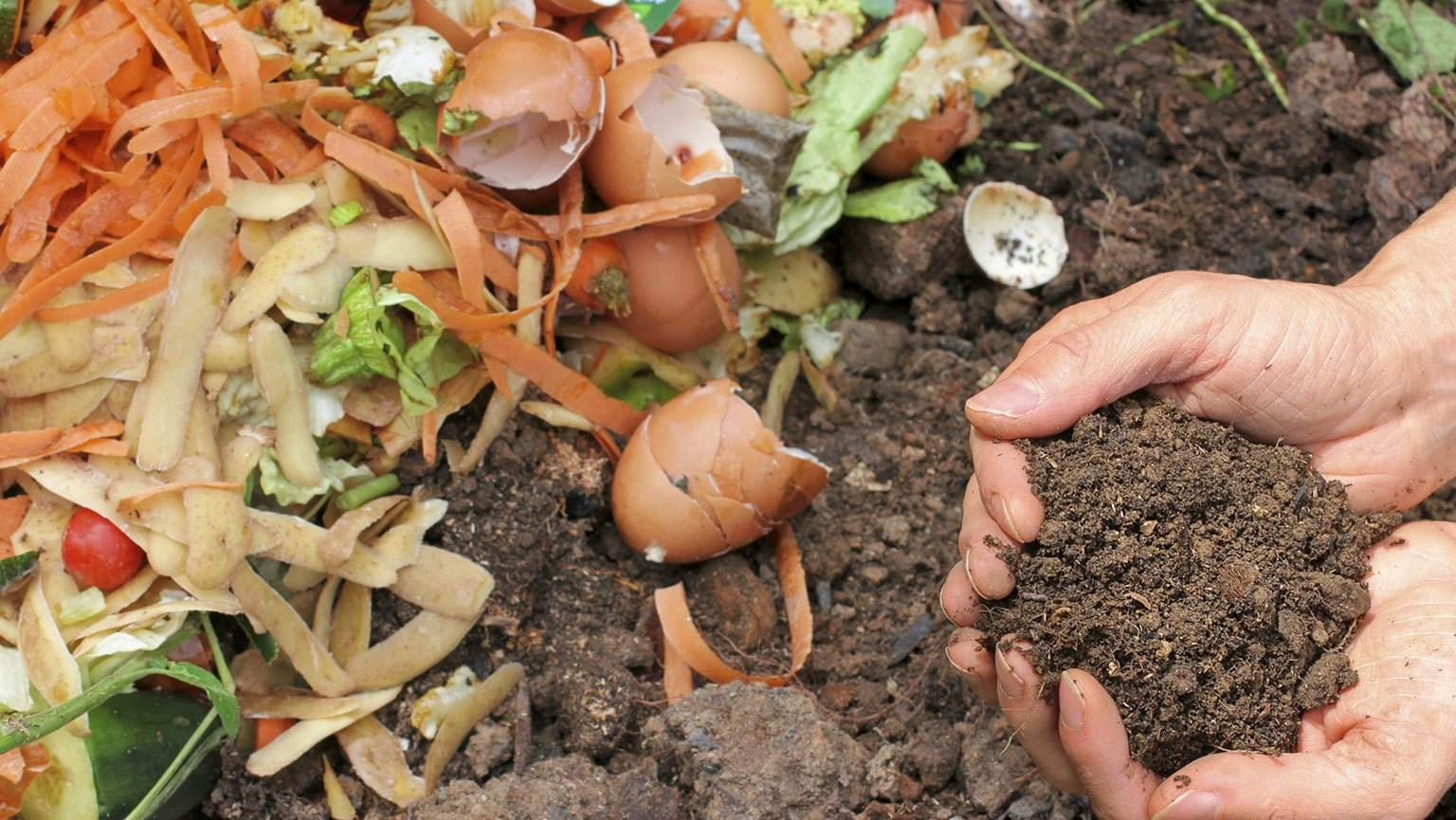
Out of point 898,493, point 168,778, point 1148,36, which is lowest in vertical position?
point 898,493

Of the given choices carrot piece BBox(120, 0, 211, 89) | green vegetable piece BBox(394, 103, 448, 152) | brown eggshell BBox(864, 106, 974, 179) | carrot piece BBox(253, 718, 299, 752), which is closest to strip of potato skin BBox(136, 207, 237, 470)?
carrot piece BBox(120, 0, 211, 89)

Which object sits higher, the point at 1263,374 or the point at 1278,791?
the point at 1263,374

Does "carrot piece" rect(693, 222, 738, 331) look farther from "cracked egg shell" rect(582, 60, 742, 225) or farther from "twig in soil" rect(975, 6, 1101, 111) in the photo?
"twig in soil" rect(975, 6, 1101, 111)

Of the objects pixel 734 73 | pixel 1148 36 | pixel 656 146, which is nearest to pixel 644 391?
pixel 656 146

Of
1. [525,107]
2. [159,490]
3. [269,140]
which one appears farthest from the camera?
[269,140]

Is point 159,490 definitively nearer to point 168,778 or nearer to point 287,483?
point 287,483

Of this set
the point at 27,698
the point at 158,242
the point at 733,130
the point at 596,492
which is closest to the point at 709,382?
the point at 596,492

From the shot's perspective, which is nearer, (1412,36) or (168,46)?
(168,46)

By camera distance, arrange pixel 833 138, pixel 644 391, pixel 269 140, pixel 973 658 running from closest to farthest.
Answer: pixel 973 658 < pixel 269 140 < pixel 644 391 < pixel 833 138
